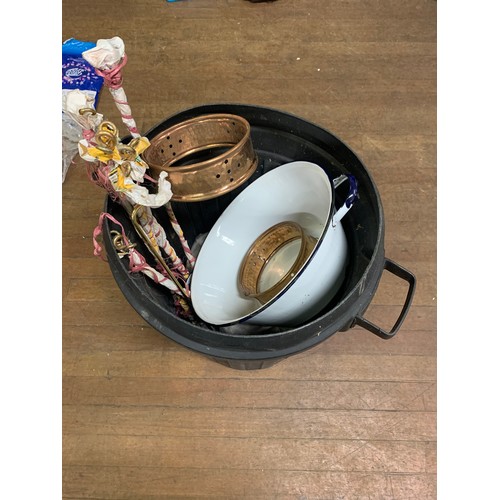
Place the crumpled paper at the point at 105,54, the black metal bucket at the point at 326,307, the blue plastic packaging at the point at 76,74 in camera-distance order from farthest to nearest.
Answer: the blue plastic packaging at the point at 76,74, the black metal bucket at the point at 326,307, the crumpled paper at the point at 105,54

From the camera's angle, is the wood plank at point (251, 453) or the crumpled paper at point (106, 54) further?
the wood plank at point (251, 453)

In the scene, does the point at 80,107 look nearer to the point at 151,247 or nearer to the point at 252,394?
the point at 151,247

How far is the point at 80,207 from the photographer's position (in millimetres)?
1114

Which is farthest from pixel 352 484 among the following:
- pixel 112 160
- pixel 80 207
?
pixel 80 207

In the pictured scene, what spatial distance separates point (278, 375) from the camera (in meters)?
0.95

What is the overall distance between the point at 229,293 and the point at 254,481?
0.33 m

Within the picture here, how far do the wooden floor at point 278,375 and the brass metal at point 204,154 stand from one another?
34cm

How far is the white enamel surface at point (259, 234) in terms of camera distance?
0.77 metres

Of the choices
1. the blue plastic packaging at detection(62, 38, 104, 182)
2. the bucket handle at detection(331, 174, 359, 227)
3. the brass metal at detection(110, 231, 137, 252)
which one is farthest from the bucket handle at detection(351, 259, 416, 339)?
the blue plastic packaging at detection(62, 38, 104, 182)

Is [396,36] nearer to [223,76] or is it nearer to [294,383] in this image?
[223,76]

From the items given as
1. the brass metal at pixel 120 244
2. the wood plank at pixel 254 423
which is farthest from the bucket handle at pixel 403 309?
the brass metal at pixel 120 244

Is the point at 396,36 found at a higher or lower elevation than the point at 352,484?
higher

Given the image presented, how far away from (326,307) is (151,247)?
0.30 meters

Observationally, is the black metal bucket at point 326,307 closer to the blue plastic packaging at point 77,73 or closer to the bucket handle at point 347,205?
the bucket handle at point 347,205
